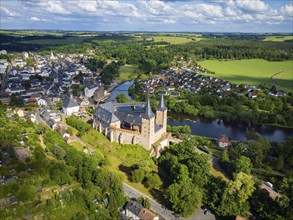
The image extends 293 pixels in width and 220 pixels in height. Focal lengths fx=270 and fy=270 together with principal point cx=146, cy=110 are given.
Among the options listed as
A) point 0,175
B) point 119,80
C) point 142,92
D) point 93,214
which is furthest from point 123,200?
point 119,80

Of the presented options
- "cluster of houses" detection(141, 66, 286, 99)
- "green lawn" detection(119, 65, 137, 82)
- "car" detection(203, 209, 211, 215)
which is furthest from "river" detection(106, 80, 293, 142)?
"green lawn" detection(119, 65, 137, 82)

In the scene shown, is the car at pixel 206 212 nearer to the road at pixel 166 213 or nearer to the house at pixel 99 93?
the road at pixel 166 213

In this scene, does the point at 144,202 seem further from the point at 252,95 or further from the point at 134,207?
the point at 252,95

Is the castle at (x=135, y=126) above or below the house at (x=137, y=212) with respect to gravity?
above

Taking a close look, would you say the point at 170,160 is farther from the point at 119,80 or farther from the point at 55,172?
the point at 119,80

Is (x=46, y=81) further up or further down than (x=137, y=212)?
further up

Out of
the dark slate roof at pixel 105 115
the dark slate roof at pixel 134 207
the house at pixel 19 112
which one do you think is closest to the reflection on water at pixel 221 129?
the dark slate roof at pixel 105 115

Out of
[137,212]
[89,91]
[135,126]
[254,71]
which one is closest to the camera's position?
[137,212]

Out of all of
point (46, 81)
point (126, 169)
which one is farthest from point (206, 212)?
point (46, 81)
